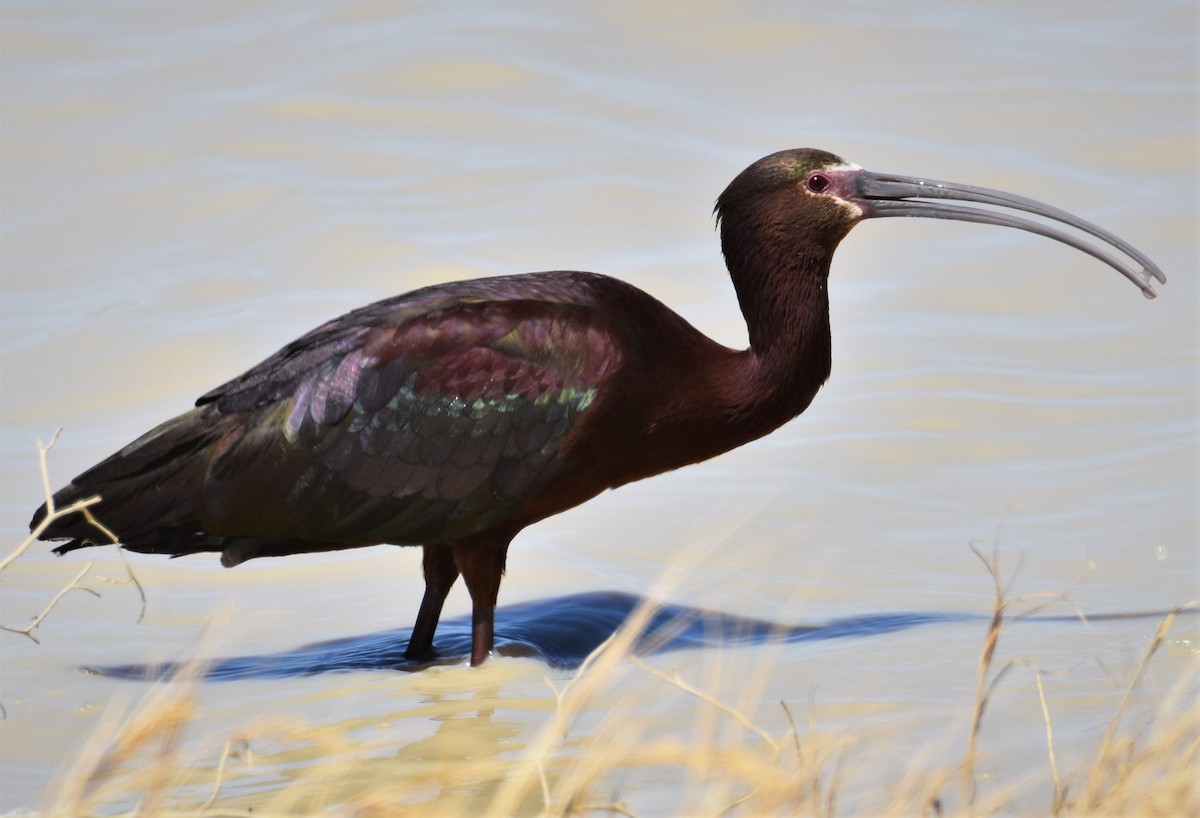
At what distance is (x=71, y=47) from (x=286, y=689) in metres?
9.53

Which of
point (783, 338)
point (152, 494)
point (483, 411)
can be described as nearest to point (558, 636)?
point (483, 411)

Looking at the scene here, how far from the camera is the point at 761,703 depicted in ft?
18.9

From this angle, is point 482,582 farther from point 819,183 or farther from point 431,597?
point 819,183

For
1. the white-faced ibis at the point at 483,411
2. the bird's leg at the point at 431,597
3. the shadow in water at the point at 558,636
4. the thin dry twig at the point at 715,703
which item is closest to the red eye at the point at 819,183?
the white-faced ibis at the point at 483,411

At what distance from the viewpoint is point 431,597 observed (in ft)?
21.6

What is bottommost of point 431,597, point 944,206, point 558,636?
point 558,636

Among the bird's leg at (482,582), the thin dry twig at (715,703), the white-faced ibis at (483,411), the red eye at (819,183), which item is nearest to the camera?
the thin dry twig at (715,703)

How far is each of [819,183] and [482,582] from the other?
1706mm

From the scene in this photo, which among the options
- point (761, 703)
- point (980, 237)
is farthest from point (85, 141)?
point (761, 703)

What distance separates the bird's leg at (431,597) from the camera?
21.4ft

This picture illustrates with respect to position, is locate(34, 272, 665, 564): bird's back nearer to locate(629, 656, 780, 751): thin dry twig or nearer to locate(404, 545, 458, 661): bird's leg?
locate(404, 545, 458, 661): bird's leg

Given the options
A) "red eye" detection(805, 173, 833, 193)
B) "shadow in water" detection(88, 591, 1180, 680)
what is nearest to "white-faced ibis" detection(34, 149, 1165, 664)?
"red eye" detection(805, 173, 833, 193)

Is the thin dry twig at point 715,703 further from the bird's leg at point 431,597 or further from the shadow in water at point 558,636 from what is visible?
the bird's leg at point 431,597

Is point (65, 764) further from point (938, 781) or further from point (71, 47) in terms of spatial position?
point (71, 47)
